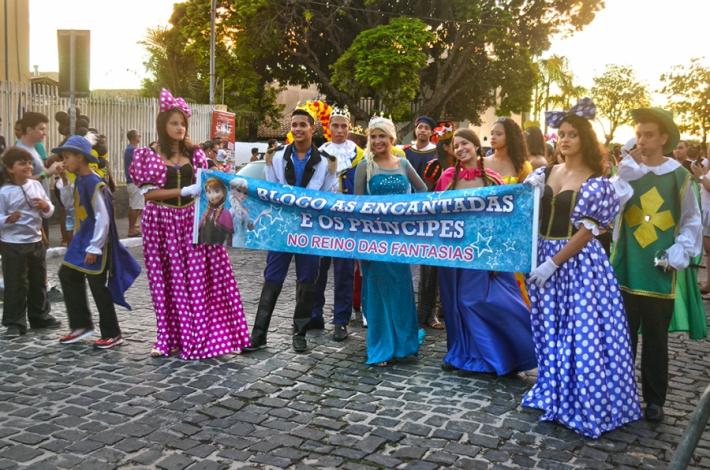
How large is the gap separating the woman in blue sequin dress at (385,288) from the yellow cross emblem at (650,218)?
1886 millimetres

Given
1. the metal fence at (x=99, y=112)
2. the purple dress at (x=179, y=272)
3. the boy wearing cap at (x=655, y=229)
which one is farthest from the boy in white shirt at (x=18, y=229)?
the metal fence at (x=99, y=112)

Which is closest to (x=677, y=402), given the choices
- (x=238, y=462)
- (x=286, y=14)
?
(x=238, y=462)

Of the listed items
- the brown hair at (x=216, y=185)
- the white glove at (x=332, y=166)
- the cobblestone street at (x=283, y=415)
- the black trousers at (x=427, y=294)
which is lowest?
the cobblestone street at (x=283, y=415)

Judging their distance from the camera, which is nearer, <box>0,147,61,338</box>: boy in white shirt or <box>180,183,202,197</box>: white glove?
<box>180,183,202,197</box>: white glove

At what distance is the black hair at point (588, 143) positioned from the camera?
4.57m

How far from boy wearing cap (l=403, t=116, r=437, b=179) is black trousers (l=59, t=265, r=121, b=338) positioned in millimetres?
3632

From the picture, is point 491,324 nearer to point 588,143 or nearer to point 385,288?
point 385,288

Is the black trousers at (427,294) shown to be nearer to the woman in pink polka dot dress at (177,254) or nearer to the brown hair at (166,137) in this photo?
the woman in pink polka dot dress at (177,254)

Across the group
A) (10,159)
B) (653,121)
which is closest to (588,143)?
(653,121)

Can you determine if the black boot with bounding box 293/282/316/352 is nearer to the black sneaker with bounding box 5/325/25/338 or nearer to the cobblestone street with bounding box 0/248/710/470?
the cobblestone street with bounding box 0/248/710/470

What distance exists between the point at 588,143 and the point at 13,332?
16.4 feet

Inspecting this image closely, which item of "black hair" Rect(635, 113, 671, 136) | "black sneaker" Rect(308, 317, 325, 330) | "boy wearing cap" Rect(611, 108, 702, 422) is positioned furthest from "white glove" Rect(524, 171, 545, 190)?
"black sneaker" Rect(308, 317, 325, 330)

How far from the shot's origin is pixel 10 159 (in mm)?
6441

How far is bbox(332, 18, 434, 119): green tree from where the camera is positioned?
90.7 feet
